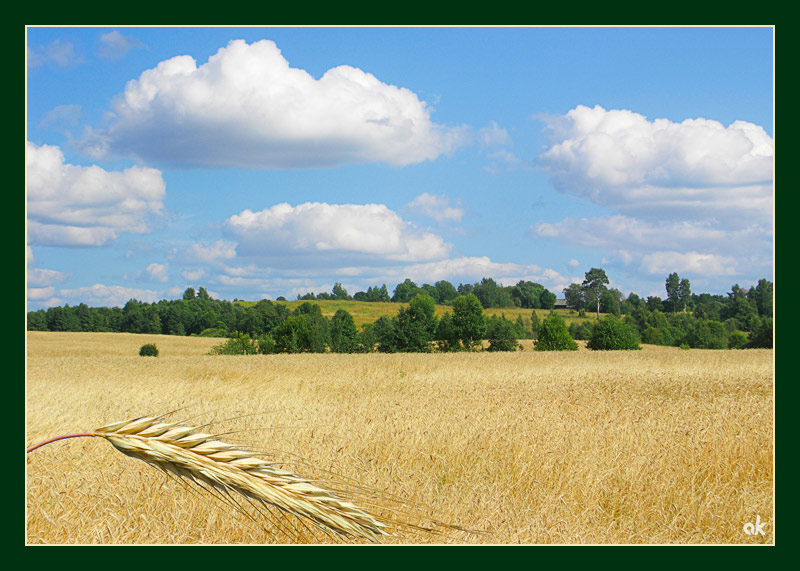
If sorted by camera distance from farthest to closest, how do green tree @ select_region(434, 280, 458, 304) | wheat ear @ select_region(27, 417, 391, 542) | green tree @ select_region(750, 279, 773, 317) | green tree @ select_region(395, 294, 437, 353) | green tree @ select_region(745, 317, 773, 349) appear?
green tree @ select_region(434, 280, 458, 304) < green tree @ select_region(395, 294, 437, 353) < green tree @ select_region(745, 317, 773, 349) < green tree @ select_region(750, 279, 773, 317) < wheat ear @ select_region(27, 417, 391, 542)

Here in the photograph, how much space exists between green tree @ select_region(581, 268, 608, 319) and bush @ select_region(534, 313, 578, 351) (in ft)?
40.9

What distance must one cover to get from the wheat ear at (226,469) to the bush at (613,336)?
157 feet

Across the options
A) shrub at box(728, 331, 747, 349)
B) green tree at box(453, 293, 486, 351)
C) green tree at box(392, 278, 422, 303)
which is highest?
green tree at box(392, 278, 422, 303)

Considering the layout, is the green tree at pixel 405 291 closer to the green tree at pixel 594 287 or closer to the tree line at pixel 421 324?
the tree line at pixel 421 324

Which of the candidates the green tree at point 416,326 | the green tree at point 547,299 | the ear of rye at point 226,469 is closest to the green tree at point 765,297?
the ear of rye at point 226,469

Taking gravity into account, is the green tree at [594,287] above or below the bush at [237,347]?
above

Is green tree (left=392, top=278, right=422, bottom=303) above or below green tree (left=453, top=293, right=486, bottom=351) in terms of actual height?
above

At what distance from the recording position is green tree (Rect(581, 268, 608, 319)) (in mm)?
58125

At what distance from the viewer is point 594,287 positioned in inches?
2411

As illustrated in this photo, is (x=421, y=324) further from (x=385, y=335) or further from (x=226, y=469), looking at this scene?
(x=226, y=469)

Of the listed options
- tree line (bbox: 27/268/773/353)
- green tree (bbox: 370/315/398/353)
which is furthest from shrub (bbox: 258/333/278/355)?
green tree (bbox: 370/315/398/353)

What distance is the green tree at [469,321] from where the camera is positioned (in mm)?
48781

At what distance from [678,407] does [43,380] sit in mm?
13207

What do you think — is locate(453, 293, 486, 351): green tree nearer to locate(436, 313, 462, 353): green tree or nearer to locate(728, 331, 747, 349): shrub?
locate(436, 313, 462, 353): green tree
